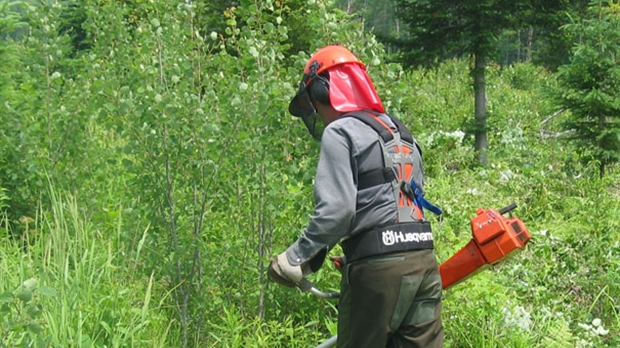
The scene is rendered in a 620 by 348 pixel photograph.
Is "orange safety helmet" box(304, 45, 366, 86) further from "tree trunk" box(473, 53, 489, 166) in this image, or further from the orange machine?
"tree trunk" box(473, 53, 489, 166)

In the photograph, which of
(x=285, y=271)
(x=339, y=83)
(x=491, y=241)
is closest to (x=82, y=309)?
(x=285, y=271)

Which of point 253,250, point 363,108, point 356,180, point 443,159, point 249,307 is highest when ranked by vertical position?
point 363,108

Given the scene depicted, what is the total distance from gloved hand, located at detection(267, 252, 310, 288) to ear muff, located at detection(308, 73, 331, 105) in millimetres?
717

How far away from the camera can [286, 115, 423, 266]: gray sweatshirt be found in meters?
2.64

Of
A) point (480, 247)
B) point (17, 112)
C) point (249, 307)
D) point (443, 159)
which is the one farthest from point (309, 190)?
point (443, 159)

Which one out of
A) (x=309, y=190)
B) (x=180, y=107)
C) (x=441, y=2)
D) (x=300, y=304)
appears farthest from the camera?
(x=441, y=2)

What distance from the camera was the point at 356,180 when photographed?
8.93 feet

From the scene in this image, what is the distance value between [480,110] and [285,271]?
7.57m

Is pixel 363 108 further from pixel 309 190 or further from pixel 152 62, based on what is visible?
pixel 152 62

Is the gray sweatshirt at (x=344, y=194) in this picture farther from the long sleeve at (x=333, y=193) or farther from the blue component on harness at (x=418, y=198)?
the blue component on harness at (x=418, y=198)

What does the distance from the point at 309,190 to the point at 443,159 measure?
6.35 meters

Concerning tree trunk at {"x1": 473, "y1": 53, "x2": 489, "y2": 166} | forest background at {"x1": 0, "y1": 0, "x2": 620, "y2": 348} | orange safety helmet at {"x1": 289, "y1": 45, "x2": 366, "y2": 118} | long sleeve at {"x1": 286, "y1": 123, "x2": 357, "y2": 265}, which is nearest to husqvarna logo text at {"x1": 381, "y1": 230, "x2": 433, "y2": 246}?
long sleeve at {"x1": 286, "y1": 123, "x2": 357, "y2": 265}

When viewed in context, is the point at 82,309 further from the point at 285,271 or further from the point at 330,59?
the point at 330,59

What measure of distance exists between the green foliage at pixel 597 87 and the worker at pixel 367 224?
5338mm
